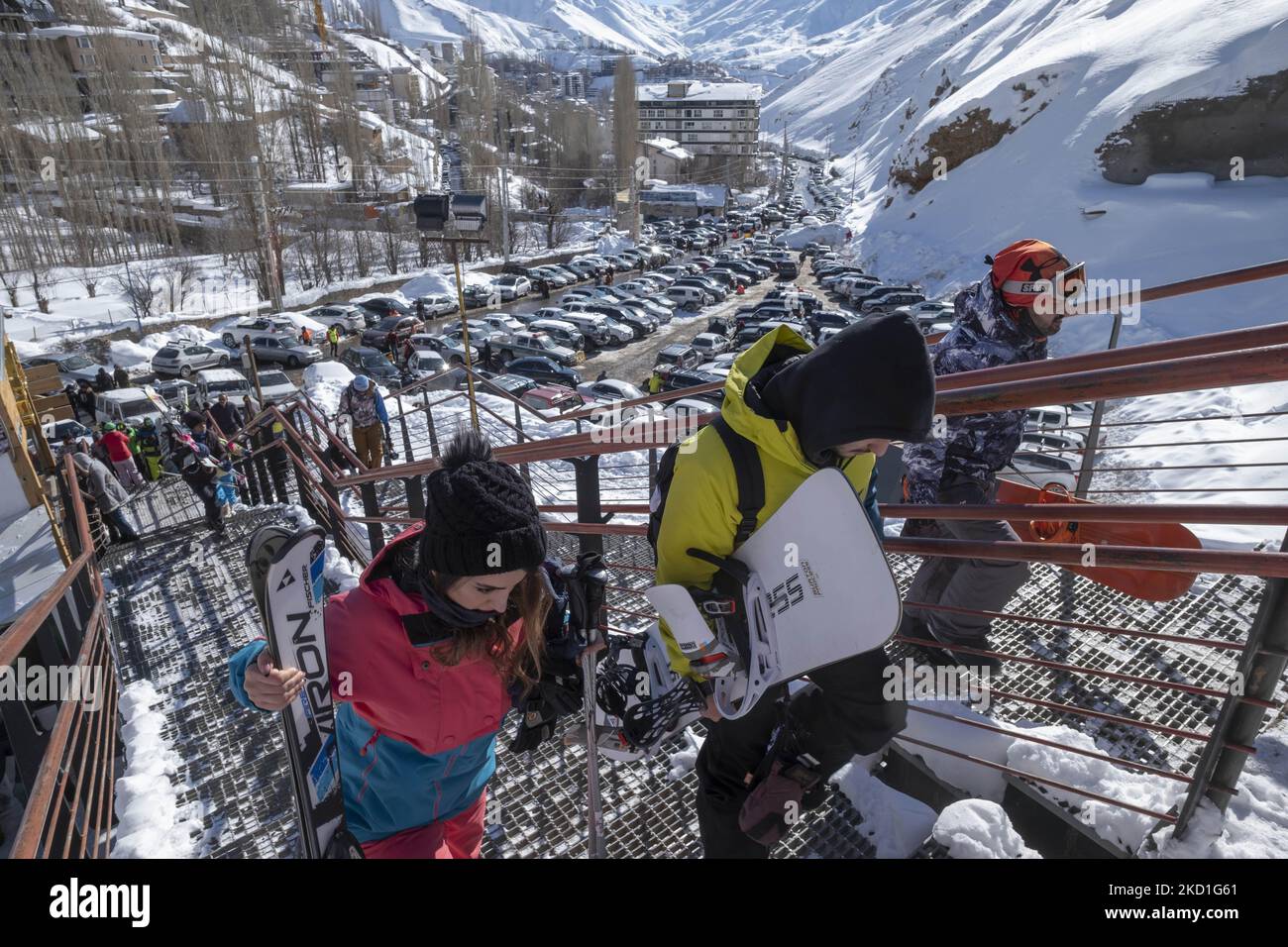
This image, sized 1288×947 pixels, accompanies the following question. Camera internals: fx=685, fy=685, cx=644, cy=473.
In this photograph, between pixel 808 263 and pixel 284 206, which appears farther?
pixel 808 263

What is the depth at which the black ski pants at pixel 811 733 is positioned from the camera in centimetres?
189

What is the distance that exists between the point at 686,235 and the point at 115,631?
157ft

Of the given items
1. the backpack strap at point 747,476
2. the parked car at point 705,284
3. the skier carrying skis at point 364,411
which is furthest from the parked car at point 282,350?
the backpack strap at point 747,476

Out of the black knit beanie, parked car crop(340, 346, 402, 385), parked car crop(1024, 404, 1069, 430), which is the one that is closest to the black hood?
the black knit beanie

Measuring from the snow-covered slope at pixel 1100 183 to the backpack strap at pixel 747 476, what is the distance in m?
15.6

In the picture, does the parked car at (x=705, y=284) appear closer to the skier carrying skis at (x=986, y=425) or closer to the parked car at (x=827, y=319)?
the parked car at (x=827, y=319)

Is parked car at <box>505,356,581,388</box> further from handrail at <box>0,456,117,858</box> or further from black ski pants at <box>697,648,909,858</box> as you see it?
black ski pants at <box>697,648,909,858</box>

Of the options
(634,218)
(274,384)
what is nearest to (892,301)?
(274,384)

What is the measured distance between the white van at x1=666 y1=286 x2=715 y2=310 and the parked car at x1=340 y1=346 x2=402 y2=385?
45.5 feet
